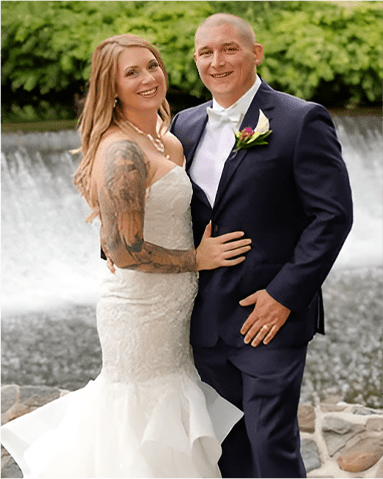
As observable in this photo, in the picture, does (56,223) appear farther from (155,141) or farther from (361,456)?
(155,141)

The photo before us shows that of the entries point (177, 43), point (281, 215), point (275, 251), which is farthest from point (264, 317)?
point (177, 43)

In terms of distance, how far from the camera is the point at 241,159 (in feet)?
7.84

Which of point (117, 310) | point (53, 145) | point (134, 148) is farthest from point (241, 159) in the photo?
point (53, 145)

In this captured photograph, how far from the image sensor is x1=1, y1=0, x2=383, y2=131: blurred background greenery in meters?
8.39

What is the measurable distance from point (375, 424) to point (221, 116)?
7.39ft

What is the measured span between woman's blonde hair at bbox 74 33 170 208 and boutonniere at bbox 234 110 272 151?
0.41 meters

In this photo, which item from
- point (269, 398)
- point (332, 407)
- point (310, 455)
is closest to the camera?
point (269, 398)

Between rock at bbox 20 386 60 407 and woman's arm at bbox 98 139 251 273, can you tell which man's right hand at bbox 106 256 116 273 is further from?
rock at bbox 20 386 60 407

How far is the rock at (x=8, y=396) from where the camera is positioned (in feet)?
14.1

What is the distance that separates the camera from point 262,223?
95.5 inches

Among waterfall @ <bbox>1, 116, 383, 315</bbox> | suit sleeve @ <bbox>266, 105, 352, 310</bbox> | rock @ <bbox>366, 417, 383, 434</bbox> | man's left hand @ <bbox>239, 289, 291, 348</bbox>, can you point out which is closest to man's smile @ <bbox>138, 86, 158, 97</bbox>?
suit sleeve @ <bbox>266, 105, 352, 310</bbox>

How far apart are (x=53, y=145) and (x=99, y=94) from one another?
17.2 ft

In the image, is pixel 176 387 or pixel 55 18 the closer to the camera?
pixel 176 387

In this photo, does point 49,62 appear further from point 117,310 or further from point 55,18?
point 117,310
